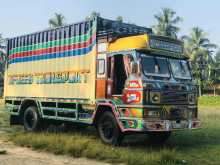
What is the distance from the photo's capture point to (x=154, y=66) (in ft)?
37.5

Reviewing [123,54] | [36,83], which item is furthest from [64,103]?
[123,54]

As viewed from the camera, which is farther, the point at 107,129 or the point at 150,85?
the point at 107,129

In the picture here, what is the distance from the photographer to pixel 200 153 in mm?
10922

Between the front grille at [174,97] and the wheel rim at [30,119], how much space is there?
19.1 ft

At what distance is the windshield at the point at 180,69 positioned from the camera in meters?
11.9

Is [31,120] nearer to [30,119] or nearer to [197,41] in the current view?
[30,119]

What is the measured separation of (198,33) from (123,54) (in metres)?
54.5

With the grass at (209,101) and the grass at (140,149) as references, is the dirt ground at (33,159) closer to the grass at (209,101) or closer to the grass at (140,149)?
the grass at (140,149)

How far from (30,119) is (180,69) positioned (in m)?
6.13

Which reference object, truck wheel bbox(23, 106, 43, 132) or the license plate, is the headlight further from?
truck wheel bbox(23, 106, 43, 132)

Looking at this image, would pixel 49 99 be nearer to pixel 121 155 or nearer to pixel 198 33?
pixel 121 155

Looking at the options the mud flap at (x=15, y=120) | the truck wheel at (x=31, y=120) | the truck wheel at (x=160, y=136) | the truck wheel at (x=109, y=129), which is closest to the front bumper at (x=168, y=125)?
the truck wheel at (x=109, y=129)

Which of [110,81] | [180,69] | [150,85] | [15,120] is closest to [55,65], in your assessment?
[110,81]

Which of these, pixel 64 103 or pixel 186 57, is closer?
pixel 186 57
